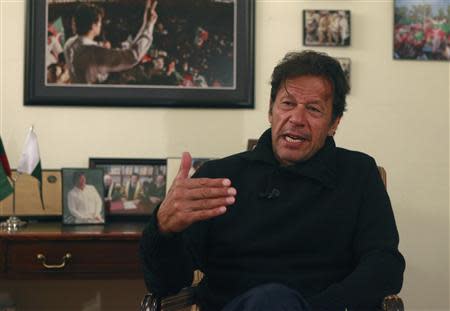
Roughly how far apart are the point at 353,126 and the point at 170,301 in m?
1.52

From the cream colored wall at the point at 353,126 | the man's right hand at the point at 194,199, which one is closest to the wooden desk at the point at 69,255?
the cream colored wall at the point at 353,126

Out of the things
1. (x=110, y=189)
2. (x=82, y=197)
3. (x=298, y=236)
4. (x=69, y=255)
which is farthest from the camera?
(x=110, y=189)

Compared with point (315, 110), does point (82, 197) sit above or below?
below

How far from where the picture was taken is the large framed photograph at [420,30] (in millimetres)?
2984

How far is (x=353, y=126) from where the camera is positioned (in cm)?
298

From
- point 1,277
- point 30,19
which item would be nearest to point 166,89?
point 30,19

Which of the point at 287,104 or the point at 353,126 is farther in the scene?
the point at 353,126

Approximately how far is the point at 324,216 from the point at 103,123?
139 centimetres

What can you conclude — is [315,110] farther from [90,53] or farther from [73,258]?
[90,53]

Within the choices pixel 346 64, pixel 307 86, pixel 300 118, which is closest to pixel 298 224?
pixel 300 118

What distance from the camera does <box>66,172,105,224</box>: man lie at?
8.83ft

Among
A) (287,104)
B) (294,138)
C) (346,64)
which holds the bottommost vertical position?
(294,138)

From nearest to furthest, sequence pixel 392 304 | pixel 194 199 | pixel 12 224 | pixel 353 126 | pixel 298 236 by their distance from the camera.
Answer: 1. pixel 194 199
2. pixel 392 304
3. pixel 298 236
4. pixel 12 224
5. pixel 353 126

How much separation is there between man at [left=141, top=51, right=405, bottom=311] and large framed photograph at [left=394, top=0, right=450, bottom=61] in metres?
1.09
